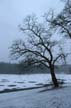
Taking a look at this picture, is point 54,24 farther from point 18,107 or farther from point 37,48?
point 18,107

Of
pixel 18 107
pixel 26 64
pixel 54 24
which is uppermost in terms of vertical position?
pixel 54 24

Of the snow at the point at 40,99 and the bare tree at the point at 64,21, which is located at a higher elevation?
the bare tree at the point at 64,21

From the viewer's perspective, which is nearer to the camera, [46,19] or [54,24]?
[54,24]

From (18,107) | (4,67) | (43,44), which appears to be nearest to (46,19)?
(43,44)

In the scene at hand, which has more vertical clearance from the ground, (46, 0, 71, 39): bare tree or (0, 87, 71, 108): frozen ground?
(46, 0, 71, 39): bare tree

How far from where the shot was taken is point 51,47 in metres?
45.3

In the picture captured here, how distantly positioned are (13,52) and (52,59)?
5.67m

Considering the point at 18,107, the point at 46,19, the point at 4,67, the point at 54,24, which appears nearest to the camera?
the point at 18,107

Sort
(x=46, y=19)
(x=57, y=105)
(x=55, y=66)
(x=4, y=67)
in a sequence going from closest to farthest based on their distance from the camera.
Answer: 1. (x=57, y=105)
2. (x=46, y=19)
3. (x=55, y=66)
4. (x=4, y=67)

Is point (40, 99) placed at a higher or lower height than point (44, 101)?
lower

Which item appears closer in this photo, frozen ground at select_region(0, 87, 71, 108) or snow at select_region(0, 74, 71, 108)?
frozen ground at select_region(0, 87, 71, 108)

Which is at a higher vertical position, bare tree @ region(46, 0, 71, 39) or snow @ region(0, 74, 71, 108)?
bare tree @ region(46, 0, 71, 39)

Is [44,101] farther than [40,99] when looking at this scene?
No

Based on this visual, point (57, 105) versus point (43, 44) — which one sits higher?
point (43, 44)
